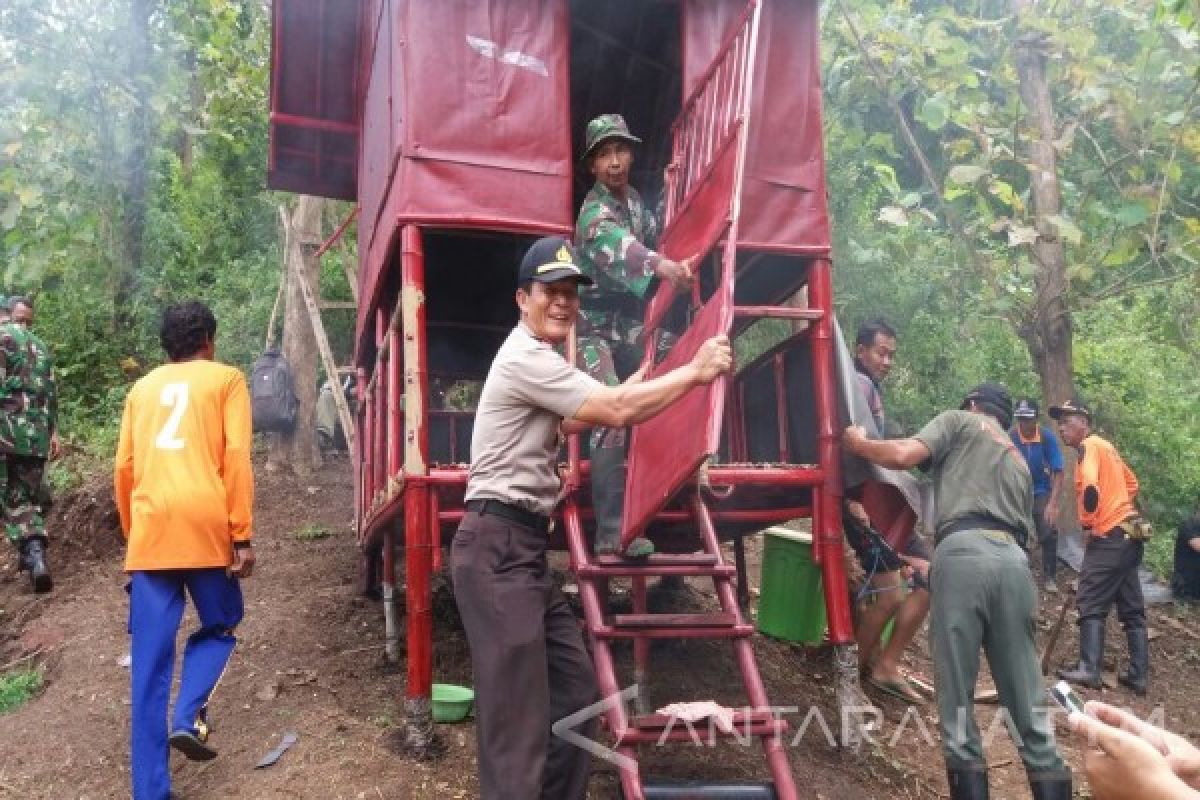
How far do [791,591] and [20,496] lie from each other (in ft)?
19.2

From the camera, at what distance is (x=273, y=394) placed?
949 centimetres

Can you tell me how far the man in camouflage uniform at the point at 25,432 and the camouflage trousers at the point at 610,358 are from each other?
16.2 feet

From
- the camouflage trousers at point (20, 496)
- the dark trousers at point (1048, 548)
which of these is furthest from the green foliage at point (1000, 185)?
the camouflage trousers at point (20, 496)

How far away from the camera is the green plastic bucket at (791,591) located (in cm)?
622

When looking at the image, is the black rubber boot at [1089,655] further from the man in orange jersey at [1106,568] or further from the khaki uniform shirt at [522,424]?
the khaki uniform shirt at [522,424]

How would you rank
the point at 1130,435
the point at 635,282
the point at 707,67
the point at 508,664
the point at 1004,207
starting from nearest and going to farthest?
the point at 508,664, the point at 635,282, the point at 707,67, the point at 1004,207, the point at 1130,435

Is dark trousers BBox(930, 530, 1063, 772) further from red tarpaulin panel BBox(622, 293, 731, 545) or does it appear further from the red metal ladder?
red tarpaulin panel BBox(622, 293, 731, 545)

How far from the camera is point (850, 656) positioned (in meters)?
4.72

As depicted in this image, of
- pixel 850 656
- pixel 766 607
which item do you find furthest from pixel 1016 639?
pixel 766 607

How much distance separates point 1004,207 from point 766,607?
4.91 meters

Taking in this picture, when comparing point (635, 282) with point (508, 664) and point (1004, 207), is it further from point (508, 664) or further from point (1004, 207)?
point (1004, 207)

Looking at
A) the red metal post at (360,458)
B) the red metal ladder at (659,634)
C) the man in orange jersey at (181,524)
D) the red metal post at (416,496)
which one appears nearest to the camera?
the red metal ladder at (659,634)

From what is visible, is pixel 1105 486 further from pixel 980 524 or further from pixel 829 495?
pixel 829 495

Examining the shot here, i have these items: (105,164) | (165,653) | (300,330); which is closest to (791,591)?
(165,653)
